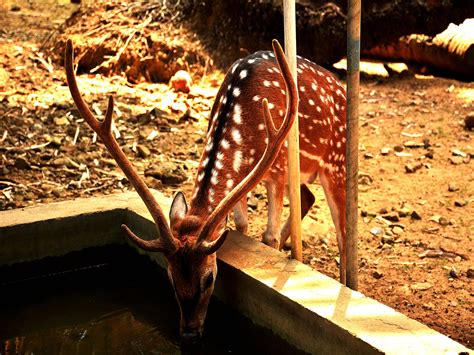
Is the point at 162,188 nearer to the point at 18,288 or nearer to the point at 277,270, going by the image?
the point at 18,288

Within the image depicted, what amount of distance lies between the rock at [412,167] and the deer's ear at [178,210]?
2919 millimetres

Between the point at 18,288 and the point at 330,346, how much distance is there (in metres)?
2.03

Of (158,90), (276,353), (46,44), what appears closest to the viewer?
(276,353)

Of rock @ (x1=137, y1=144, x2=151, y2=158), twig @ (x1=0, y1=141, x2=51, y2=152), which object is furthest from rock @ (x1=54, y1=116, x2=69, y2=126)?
rock @ (x1=137, y1=144, x2=151, y2=158)

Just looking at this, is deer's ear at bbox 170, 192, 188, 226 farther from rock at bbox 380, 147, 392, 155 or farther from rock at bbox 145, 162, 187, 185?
rock at bbox 380, 147, 392, 155

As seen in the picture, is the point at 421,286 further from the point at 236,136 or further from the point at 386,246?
the point at 236,136

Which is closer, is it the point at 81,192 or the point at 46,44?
the point at 81,192

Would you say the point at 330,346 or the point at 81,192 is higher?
the point at 330,346

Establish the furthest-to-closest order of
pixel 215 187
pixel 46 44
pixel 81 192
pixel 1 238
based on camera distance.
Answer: pixel 46 44 → pixel 81 192 → pixel 1 238 → pixel 215 187

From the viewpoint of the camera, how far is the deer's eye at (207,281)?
10.3 ft

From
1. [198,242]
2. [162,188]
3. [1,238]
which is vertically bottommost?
[162,188]

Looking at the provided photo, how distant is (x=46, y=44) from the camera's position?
8.48 m

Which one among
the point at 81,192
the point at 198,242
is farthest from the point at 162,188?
the point at 198,242

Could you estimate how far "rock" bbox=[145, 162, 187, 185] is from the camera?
561 centimetres
